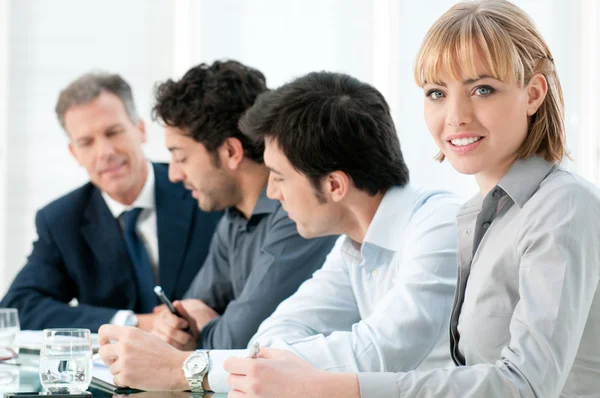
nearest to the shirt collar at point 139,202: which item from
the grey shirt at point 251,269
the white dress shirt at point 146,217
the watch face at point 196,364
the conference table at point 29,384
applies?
the white dress shirt at point 146,217

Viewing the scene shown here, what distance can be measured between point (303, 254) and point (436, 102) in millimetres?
1073

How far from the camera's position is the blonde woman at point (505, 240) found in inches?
52.7

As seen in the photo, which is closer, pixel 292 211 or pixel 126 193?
pixel 292 211

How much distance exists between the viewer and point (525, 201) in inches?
58.4

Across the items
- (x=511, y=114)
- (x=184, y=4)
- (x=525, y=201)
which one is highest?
(x=184, y=4)

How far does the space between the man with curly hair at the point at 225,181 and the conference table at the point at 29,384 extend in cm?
57

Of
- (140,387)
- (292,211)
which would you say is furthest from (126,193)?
(140,387)

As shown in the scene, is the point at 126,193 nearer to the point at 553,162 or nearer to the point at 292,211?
the point at 292,211

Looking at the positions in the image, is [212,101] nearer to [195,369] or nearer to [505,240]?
[195,369]

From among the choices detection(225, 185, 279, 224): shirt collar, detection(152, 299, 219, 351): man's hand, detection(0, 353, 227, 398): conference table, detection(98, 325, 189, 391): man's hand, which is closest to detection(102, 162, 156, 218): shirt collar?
detection(225, 185, 279, 224): shirt collar

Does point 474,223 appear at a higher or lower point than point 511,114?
lower

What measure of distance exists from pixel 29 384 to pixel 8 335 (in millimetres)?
317

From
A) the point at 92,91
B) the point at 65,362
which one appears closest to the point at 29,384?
the point at 65,362

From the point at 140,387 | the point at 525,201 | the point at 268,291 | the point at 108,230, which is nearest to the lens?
the point at 525,201
